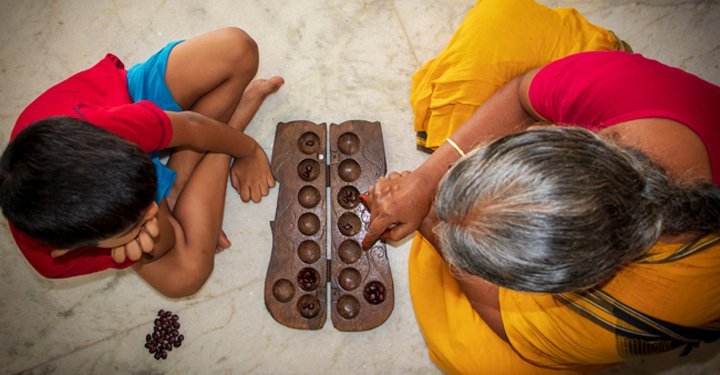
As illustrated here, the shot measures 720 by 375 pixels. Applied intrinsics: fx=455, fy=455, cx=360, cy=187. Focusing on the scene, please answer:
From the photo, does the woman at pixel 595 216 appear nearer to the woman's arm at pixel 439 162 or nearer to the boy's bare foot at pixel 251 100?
the woman's arm at pixel 439 162

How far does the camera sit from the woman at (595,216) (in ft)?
2.00

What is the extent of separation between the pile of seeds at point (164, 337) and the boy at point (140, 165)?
13 centimetres

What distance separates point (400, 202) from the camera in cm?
101

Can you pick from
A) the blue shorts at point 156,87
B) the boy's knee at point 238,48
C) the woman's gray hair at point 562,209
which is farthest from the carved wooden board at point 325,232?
the woman's gray hair at point 562,209

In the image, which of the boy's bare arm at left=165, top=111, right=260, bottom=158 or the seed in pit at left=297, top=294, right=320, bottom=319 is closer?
the boy's bare arm at left=165, top=111, right=260, bottom=158

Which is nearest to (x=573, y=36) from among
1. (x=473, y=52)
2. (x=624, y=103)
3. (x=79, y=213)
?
(x=473, y=52)

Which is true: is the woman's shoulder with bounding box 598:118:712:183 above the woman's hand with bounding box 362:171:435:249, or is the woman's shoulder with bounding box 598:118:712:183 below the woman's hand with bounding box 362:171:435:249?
above

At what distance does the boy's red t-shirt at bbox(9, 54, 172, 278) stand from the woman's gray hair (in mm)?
670

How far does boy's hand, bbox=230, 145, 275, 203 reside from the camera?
137 centimetres

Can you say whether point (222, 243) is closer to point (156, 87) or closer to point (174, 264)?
point (174, 264)

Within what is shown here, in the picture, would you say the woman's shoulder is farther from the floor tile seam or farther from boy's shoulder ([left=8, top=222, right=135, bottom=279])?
boy's shoulder ([left=8, top=222, right=135, bottom=279])

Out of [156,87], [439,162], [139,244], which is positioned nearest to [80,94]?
[156,87]

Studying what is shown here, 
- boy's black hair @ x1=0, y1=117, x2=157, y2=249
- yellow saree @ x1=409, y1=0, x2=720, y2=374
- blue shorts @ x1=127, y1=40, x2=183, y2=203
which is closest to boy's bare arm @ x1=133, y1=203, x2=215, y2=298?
blue shorts @ x1=127, y1=40, x2=183, y2=203

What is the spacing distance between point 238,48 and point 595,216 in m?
0.99
